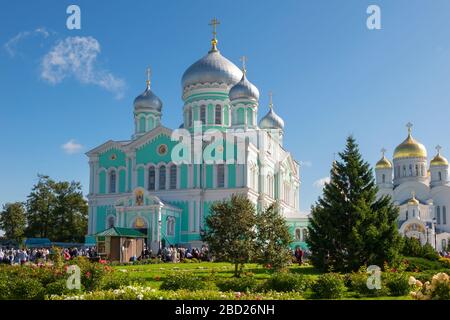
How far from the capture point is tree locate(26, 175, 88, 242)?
4884 cm

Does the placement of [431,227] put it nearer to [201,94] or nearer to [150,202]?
[201,94]

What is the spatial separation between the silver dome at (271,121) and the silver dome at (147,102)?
11.6 m

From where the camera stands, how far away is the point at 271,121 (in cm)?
5325

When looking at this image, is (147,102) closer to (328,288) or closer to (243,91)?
(243,91)

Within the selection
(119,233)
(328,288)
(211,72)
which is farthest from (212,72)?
(328,288)

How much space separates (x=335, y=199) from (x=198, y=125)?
2107 centimetres

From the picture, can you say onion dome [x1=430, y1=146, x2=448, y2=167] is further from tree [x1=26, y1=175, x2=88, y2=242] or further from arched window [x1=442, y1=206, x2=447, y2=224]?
tree [x1=26, y1=175, x2=88, y2=242]

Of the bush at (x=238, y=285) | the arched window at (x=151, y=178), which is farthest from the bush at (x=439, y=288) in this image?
the arched window at (x=151, y=178)

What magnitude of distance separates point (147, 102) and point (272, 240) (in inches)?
1081

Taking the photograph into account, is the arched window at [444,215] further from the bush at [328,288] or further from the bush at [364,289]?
the bush at [328,288]

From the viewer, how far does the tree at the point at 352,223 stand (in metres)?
20.4

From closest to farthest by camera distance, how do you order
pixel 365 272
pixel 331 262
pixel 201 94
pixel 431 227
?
pixel 365 272 → pixel 331 262 → pixel 201 94 → pixel 431 227

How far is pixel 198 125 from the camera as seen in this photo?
4128cm
